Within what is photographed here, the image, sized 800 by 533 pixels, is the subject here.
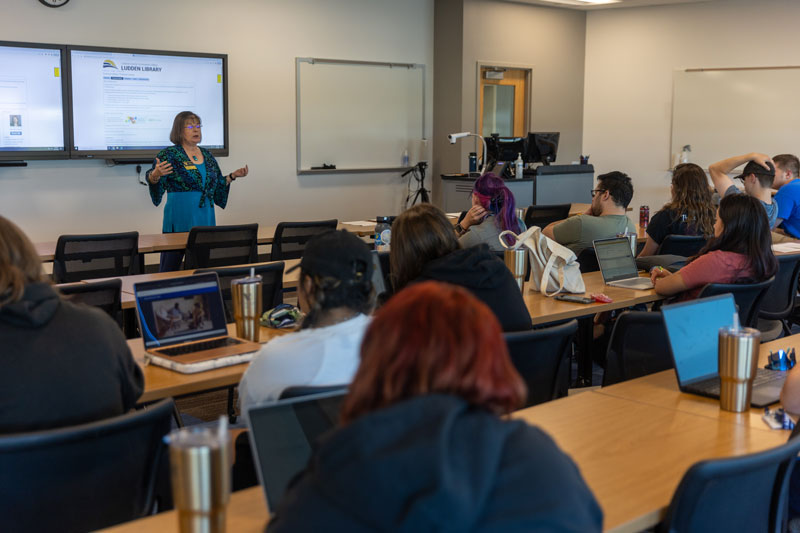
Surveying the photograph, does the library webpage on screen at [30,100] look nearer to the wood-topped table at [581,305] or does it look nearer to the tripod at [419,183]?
the tripod at [419,183]

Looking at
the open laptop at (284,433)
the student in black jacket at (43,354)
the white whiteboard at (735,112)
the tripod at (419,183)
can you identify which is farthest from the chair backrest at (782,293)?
the white whiteboard at (735,112)

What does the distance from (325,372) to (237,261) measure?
11.1ft

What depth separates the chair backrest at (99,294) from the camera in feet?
10.7

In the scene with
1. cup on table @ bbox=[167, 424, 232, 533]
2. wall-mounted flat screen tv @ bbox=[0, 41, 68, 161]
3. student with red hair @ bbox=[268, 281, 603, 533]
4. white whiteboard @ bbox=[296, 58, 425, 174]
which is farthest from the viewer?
white whiteboard @ bbox=[296, 58, 425, 174]

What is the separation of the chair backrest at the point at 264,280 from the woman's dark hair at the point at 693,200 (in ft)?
8.30

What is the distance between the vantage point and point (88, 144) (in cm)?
731

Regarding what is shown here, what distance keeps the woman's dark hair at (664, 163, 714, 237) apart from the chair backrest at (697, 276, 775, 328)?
1.30 metres

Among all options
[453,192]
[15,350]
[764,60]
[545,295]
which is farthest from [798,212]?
[15,350]

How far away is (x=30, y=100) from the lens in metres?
6.95

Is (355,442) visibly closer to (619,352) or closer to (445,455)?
(445,455)

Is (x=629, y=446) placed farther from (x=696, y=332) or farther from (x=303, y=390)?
(x=303, y=390)

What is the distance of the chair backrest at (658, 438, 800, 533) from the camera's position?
142 cm

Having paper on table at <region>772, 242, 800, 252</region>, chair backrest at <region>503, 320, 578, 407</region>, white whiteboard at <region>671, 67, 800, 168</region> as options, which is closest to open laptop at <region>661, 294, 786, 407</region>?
chair backrest at <region>503, 320, 578, 407</region>

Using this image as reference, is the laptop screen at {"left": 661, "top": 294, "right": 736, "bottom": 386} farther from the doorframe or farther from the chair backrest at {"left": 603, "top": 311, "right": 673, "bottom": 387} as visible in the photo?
the doorframe
